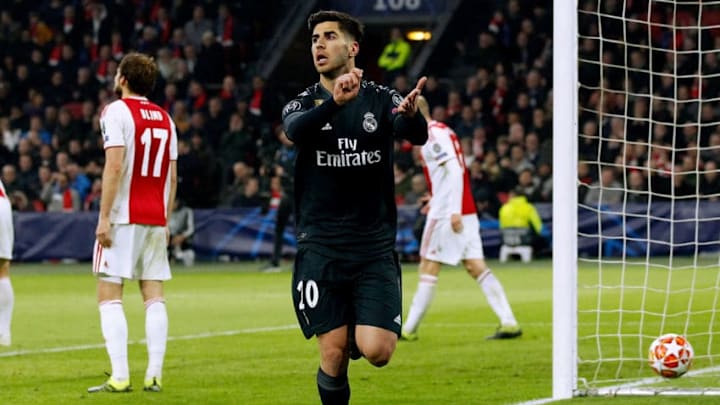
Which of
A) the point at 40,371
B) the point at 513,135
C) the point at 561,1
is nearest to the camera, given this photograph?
the point at 561,1

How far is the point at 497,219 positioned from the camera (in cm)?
2416

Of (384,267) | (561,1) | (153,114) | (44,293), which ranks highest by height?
(561,1)

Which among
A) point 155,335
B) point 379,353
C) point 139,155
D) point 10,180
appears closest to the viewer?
point 379,353

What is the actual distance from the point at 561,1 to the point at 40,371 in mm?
4473

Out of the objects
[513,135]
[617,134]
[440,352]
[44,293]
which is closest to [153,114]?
[440,352]

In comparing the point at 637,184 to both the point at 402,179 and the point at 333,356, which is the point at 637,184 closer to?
the point at 402,179

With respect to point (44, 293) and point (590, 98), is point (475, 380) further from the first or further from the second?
point (590, 98)

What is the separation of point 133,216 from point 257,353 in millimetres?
2644

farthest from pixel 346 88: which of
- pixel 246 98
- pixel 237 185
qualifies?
pixel 246 98

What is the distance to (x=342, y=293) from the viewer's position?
268 inches

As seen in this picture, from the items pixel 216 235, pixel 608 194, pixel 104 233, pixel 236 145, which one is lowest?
pixel 216 235

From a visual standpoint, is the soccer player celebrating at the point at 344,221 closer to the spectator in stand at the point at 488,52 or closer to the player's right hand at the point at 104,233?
the player's right hand at the point at 104,233

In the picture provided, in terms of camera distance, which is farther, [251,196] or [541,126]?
[541,126]

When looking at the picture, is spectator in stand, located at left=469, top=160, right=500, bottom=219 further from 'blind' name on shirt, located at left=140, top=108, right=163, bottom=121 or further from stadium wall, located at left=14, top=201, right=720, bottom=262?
'blind' name on shirt, located at left=140, top=108, right=163, bottom=121
